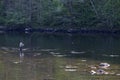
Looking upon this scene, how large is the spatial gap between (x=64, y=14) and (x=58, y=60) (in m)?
43.0

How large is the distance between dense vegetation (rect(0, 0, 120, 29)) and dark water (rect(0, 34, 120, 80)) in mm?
17308

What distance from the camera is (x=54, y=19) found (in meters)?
86.4

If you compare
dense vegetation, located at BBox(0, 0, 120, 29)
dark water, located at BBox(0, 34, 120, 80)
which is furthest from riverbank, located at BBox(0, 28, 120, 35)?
dark water, located at BBox(0, 34, 120, 80)

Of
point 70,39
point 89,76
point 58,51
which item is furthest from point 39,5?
point 89,76

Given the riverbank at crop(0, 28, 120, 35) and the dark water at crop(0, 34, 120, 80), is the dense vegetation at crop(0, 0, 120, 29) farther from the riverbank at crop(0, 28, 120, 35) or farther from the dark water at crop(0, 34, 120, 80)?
the dark water at crop(0, 34, 120, 80)

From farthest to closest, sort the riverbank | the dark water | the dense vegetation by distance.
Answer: the dense vegetation < the riverbank < the dark water

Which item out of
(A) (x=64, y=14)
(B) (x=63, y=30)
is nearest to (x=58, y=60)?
(B) (x=63, y=30)

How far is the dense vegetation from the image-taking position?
273ft

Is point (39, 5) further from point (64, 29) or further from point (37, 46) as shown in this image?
point (37, 46)

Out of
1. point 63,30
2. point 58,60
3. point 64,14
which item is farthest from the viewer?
point 64,14

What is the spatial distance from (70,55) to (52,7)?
40.3 metres

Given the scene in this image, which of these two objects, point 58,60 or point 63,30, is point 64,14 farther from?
point 58,60

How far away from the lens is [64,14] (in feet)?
286

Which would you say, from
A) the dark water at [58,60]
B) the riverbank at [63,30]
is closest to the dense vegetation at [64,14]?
the riverbank at [63,30]
